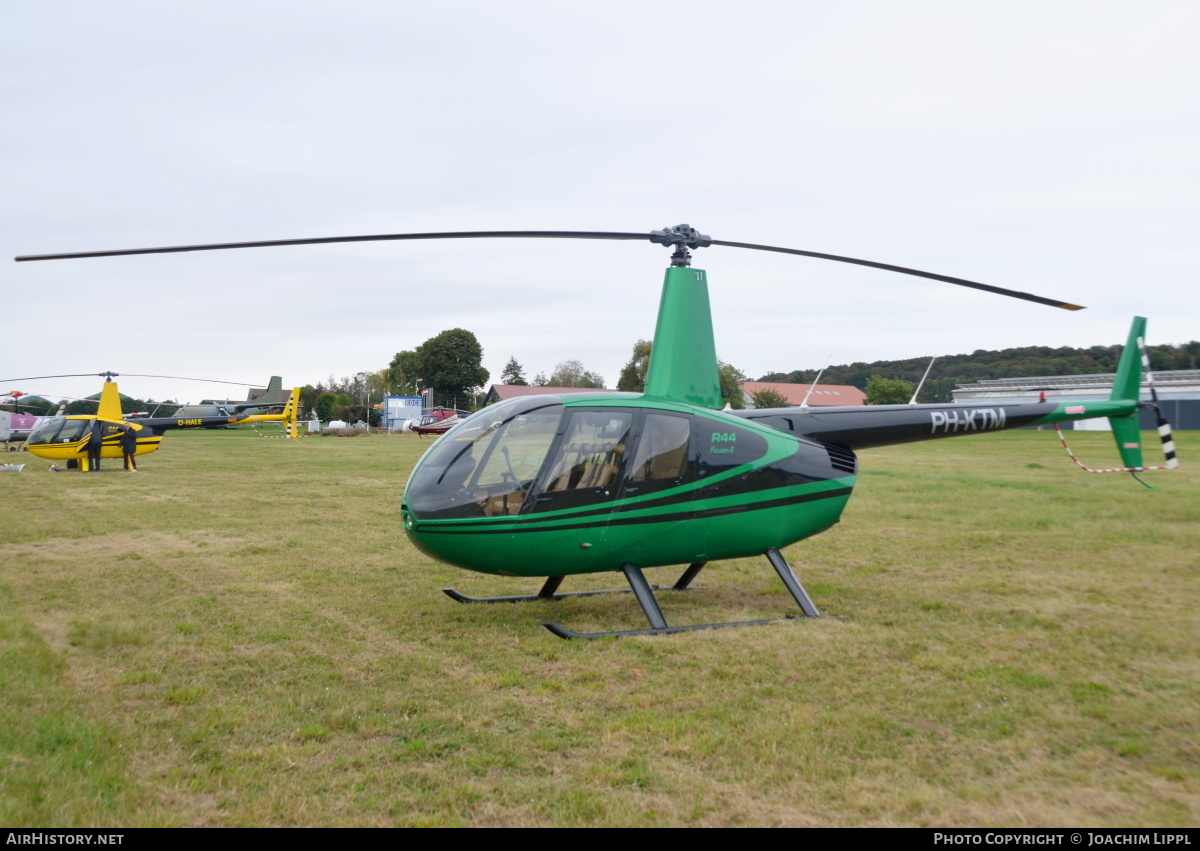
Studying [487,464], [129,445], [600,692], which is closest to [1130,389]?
[487,464]

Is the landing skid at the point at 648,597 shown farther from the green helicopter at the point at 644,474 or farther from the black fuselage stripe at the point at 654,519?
the black fuselage stripe at the point at 654,519

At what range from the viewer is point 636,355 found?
74.9 m

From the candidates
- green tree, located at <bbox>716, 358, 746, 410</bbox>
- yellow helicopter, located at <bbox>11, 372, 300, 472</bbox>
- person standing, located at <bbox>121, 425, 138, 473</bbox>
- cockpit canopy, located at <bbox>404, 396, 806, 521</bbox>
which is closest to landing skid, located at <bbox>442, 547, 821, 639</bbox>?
cockpit canopy, located at <bbox>404, 396, 806, 521</bbox>

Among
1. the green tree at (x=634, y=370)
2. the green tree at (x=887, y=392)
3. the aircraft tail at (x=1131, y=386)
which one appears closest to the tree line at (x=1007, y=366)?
the green tree at (x=887, y=392)

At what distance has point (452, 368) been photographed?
8650cm

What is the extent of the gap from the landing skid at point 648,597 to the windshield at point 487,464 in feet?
3.73

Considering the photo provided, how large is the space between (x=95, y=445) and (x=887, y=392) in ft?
152

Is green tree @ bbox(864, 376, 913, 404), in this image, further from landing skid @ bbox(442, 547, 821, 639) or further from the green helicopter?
the green helicopter

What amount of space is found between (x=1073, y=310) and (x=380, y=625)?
6.37 m

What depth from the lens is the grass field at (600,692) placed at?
3846 mm

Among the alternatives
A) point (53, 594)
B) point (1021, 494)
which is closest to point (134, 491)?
point (53, 594)

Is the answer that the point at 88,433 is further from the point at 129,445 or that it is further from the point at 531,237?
the point at 531,237

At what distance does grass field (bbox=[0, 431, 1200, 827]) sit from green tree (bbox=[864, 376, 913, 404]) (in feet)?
150

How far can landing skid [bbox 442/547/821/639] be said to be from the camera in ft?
22.5
